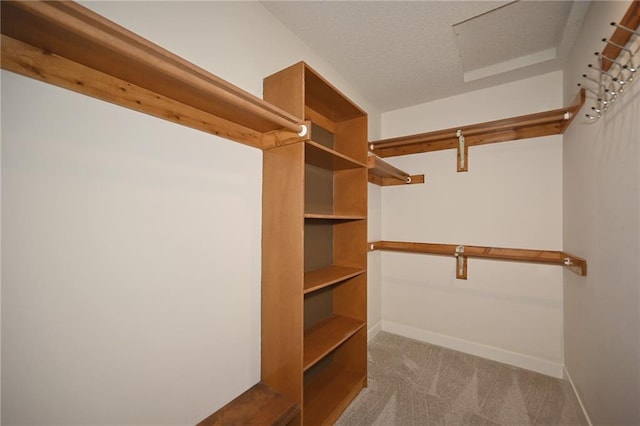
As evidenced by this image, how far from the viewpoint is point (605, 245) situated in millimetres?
1229

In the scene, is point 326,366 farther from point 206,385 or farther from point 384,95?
point 384,95

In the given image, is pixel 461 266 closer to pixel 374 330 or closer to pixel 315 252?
pixel 374 330

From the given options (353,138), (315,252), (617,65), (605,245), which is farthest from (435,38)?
(315,252)

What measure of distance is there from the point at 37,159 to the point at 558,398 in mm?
3118

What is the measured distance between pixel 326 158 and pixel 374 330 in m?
2.00

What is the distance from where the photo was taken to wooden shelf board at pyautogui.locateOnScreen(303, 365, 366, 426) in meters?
1.45

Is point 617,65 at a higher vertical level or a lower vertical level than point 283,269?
higher

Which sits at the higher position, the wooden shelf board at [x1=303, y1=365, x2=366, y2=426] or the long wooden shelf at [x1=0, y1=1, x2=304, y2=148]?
the long wooden shelf at [x1=0, y1=1, x2=304, y2=148]

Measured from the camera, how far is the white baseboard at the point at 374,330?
2520 mm

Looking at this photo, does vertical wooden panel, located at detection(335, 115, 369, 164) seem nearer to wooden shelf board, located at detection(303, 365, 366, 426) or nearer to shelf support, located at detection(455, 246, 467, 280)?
shelf support, located at detection(455, 246, 467, 280)

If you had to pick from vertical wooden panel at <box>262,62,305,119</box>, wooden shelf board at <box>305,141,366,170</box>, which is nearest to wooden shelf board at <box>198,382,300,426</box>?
wooden shelf board at <box>305,141,366,170</box>

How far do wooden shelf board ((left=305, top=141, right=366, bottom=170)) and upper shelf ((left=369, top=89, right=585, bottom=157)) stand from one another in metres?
0.85

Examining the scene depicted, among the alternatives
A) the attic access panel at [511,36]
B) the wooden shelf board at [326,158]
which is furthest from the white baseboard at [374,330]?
the attic access panel at [511,36]

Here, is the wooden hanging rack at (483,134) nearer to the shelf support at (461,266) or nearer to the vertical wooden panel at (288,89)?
the shelf support at (461,266)
